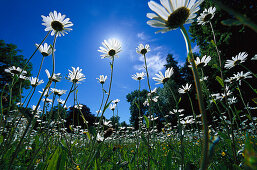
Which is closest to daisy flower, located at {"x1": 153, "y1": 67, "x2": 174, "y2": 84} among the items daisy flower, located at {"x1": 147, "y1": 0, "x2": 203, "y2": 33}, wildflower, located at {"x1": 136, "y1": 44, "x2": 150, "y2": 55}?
wildflower, located at {"x1": 136, "y1": 44, "x2": 150, "y2": 55}

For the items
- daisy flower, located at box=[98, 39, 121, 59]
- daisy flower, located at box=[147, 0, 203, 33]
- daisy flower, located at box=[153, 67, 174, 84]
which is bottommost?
daisy flower, located at box=[147, 0, 203, 33]

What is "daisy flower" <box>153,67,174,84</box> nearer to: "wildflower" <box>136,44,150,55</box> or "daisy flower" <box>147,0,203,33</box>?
"wildflower" <box>136,44,150,55</box>

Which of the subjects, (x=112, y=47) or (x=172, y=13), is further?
(x=112, y=47)

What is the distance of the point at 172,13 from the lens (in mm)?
759

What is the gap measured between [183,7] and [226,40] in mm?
12136

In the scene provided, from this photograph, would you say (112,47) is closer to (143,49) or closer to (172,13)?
(143,49)

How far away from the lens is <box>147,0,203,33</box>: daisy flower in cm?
76

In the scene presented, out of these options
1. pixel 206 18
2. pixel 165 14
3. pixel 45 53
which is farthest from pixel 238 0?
pixel 206 18

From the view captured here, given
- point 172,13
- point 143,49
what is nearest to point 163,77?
point 143,49

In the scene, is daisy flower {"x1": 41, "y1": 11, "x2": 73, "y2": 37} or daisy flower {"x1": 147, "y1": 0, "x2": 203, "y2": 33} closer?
daisy flower {"x1": 147, "y1": 0, "x2": 203, "y2": 33}

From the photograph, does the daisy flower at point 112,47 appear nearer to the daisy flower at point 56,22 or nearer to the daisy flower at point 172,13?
the daisy flower at point 56,22

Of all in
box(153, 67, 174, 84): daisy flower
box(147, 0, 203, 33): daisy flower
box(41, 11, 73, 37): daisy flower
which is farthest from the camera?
box(153, 67, 174, 84): daisy flower

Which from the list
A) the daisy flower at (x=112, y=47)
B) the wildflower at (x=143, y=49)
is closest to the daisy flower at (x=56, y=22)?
the daisy flower at (x=112, y=47)

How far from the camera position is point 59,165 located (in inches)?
28.0
